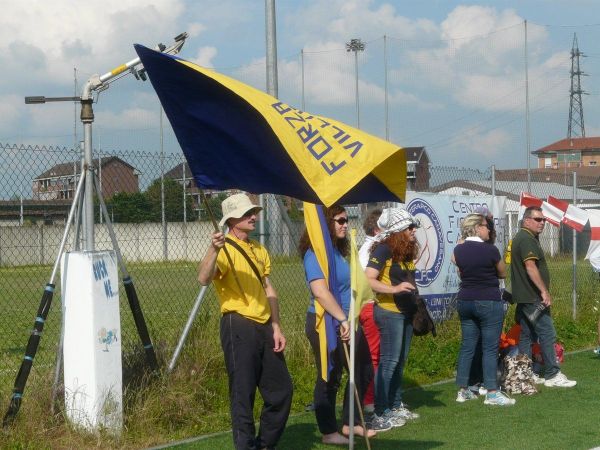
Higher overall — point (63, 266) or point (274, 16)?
point (274, 16)

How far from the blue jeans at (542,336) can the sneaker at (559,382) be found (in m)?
0.05

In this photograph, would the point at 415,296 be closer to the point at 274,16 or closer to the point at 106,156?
the point at 106,156

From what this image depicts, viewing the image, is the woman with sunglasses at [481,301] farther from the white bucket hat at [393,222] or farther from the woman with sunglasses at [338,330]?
the woman with sunglasses at [338,330]

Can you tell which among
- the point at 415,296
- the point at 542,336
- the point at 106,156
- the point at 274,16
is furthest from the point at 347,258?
the point at 274,16

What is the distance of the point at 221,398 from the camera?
337 inches

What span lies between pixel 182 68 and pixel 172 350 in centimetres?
330

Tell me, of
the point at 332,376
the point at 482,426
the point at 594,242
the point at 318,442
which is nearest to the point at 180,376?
the point at 318,442

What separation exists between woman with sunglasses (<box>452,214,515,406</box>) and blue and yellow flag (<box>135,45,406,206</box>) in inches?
117

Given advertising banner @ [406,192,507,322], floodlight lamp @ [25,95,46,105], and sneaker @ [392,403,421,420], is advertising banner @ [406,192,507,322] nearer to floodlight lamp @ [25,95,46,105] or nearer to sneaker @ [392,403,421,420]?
sneaker @ [392,403,421,420]

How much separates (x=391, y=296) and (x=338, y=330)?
4.31ft

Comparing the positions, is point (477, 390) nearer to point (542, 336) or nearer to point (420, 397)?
point (420, 397)

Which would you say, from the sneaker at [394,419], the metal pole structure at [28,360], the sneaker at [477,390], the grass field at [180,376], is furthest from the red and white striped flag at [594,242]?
the metal pole structure at [28,360]

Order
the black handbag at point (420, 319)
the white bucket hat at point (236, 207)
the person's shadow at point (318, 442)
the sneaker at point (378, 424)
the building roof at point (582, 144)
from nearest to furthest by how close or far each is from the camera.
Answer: the white bucket hat at point (236, 207) < the person's shadow at point (318, 442) < the sneaker at point (378, 424) < the black handbag at point (420, 319) < the building roof at point (582, 144)

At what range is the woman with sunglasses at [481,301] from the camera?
9.31 m
